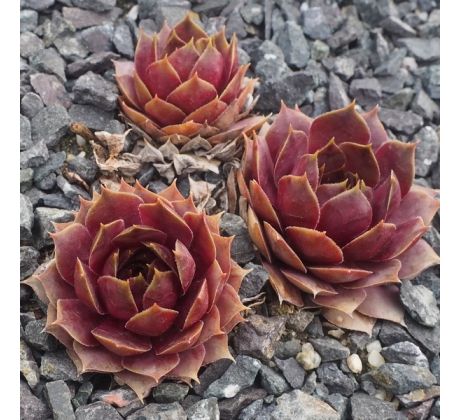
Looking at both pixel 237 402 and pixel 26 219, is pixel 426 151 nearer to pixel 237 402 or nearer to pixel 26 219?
pixel 237 402

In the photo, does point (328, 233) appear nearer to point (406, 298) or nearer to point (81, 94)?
point (406, 298)

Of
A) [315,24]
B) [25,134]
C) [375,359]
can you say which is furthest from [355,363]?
[315,24]

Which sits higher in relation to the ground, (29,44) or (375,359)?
(29,44)

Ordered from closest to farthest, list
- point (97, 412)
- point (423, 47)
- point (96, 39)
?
1. point (97, 412)
2. point (96, 39)
3. point (423, 47)

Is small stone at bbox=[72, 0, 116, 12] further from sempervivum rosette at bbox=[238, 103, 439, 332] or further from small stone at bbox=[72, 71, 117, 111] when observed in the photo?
sempervivum rosette at bbox=[238, 103, 439, 332]

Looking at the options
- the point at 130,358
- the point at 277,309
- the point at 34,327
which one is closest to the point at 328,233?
the point at 277,309

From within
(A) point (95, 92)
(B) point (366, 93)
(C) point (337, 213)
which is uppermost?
(A) point (95, 92)
